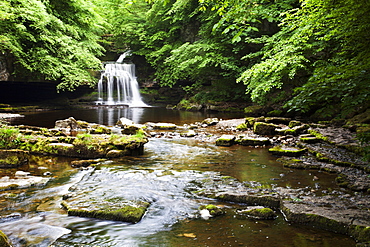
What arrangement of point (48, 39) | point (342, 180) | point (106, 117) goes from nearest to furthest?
point (342, 180) < point (48, 39) < point (106, 117)

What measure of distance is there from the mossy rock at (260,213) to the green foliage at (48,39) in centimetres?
1459

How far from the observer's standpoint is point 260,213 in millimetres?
3354

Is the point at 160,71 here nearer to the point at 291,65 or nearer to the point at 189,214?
the point at 291,65

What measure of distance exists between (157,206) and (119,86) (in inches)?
988

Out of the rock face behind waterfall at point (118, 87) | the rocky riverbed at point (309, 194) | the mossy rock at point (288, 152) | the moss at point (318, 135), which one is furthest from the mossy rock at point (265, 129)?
the rock face behind waterfall at point (118, 87)

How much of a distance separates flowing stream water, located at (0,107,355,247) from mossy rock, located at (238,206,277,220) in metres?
0.08

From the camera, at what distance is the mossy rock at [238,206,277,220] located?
331cm

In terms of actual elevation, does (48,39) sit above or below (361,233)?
above

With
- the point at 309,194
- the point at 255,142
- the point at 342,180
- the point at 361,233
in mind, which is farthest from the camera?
the point at 255,142

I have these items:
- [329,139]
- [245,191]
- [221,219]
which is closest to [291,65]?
[329,139]

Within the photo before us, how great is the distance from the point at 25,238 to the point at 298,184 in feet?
13.5

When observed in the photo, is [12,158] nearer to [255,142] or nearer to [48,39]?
[255,142]

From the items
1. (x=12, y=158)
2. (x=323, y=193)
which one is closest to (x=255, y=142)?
(x=323, y=193)

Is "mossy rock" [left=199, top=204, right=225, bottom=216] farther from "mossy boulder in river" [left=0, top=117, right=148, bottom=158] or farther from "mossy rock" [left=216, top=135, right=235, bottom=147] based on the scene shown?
"mossy rock" [left=216, top=135, right=235, bottom=147]
